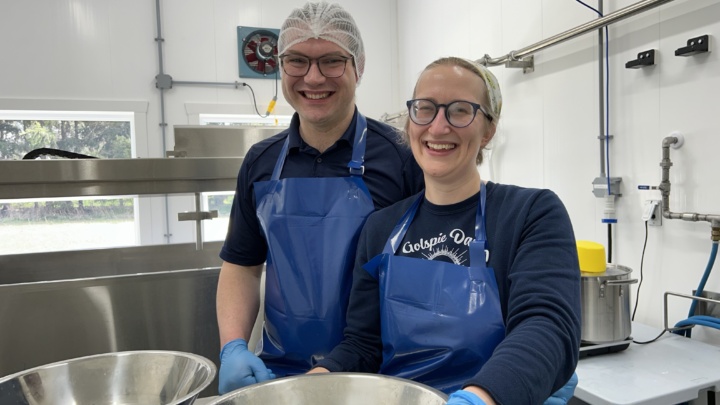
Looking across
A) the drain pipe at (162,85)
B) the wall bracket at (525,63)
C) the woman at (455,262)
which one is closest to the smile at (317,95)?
the woman at (455,262)

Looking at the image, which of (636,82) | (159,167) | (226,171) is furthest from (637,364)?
(159,167)

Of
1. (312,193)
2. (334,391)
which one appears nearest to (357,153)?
(312,193)

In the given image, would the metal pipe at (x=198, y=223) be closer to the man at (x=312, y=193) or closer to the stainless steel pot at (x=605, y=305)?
the man at (x=312, y=193)

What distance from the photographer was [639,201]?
82.4 inches

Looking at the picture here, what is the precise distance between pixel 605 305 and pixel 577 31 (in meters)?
1.26

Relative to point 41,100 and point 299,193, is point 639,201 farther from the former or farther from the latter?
point 41,100

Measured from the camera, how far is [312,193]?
1.15 metres

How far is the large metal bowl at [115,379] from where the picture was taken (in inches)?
29.9

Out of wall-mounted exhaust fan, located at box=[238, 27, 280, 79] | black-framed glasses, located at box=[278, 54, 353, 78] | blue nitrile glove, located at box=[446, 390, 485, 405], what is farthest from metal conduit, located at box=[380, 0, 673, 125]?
wall-mounted exhaust fan, located at box=[238, 27, 280, 79]

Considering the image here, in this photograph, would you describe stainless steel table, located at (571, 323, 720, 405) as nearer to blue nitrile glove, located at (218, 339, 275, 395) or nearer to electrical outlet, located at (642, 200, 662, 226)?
electrical outlet, located at (642, 200, 662, 226)

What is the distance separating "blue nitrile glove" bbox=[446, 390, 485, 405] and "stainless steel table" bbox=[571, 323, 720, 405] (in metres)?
0.90

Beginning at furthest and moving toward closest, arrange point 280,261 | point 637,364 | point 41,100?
point 41,100, point 637,364, point 280,261

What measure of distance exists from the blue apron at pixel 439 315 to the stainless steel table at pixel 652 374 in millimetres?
636

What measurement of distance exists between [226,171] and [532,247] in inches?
37.2
